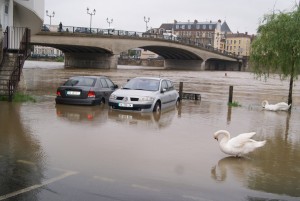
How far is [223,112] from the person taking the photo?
1794 cm

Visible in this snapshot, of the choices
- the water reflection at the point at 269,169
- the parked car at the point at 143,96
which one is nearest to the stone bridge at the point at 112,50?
the parked car at the point at 143,96

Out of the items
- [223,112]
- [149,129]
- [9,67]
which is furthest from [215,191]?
[9,67]

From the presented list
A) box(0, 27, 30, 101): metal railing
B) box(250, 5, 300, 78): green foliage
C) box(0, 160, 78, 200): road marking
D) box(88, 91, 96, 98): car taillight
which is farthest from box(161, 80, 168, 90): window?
box(0, 160, 78, 200): road marking

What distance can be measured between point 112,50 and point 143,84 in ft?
176

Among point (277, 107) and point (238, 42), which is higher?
point (238, 42)

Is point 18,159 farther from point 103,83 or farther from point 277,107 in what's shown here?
point 277,107

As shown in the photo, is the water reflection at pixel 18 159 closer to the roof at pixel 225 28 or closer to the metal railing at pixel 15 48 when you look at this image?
the metal railing at pixel 15 48

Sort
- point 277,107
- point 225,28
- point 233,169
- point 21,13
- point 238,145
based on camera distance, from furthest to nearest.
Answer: point 225,28 → point 21,13 → point 277,107 → point 238,145 → point 233,169

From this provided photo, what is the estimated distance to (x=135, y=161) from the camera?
8211 millimetres

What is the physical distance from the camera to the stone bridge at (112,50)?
60.1 m

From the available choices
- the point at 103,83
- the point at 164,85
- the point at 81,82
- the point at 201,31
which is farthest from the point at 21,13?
the point at 201,31

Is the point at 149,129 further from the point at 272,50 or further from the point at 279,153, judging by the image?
the point at 272,50

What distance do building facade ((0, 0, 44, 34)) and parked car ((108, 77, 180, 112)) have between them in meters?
7.85

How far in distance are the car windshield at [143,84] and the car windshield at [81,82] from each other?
1524 mm
